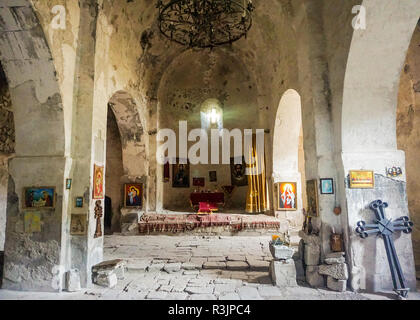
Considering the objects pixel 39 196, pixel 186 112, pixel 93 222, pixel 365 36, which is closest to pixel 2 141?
pixel 39 196

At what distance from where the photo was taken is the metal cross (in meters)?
3.99

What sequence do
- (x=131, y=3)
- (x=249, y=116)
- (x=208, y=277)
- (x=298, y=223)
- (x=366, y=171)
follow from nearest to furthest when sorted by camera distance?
(x=366, y=171), (x=208, y=277), (x=131, y=3), (x=298, y=223), (x=249, y=116)

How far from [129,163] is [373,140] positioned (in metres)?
8.16

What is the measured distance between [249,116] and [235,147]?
155 cm

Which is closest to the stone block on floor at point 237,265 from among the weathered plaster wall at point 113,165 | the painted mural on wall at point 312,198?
the painted mural on wall at point 312,198

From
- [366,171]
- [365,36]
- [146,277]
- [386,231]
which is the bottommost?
[146,277]

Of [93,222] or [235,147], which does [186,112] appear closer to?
[235,147]

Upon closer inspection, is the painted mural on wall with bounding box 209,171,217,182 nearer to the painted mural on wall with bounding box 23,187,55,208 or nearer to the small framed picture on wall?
the small framed picture on wall

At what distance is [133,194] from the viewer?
10.1 m

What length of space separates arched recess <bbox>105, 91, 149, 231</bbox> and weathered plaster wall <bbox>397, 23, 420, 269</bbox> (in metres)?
8.26

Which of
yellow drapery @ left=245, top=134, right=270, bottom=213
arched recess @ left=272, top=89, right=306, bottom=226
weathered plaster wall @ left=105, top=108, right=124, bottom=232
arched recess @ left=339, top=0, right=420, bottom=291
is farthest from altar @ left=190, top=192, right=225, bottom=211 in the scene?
arched recess @ left=339, top=0, right=420, bottom=291

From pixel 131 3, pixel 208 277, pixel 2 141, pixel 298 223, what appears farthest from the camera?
pixel 298 223

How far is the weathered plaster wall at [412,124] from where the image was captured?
738 centimetres

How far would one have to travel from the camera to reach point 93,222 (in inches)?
196
